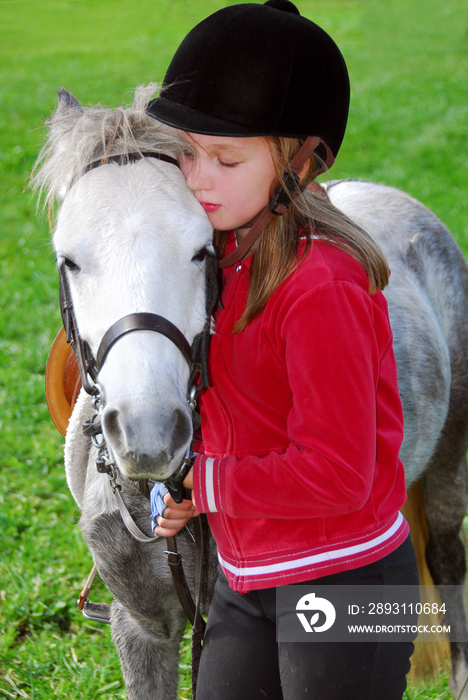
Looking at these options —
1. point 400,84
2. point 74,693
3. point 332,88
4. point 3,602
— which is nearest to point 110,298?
point 332,88

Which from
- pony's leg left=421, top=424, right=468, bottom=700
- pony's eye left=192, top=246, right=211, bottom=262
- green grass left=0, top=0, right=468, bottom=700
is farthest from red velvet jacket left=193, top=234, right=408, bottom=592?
pony's leg left=421, top=424, right=468, bottom=700

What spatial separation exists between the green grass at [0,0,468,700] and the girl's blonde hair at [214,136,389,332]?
0.92 ft

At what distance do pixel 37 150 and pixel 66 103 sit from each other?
7850 millimetres

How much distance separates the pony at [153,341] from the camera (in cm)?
145

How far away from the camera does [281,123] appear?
5.50 feet

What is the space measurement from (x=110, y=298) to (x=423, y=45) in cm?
1455

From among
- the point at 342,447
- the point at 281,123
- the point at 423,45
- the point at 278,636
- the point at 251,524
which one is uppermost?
the point at 281,123

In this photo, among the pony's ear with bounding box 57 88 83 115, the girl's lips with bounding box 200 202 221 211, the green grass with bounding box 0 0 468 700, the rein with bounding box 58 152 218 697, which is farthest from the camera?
the green grass with bounding box 0 0 468 700

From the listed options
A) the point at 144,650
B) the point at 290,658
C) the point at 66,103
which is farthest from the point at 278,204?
the point at 144,650

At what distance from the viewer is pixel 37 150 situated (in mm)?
9320

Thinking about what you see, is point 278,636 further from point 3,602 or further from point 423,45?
point 423,45

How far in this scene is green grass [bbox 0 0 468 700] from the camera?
3.08 m

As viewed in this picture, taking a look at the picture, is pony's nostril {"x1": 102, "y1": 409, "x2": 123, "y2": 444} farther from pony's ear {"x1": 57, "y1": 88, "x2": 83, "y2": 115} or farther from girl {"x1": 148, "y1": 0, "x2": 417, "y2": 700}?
pony's ear {"x1": 57, "y1": 88, "x2": 83, "y2": 115}

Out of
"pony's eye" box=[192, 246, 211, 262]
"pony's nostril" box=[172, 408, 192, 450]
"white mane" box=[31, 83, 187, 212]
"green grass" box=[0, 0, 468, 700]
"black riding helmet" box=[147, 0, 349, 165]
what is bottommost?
"green grass" box=[0, 0, 468, 700]
